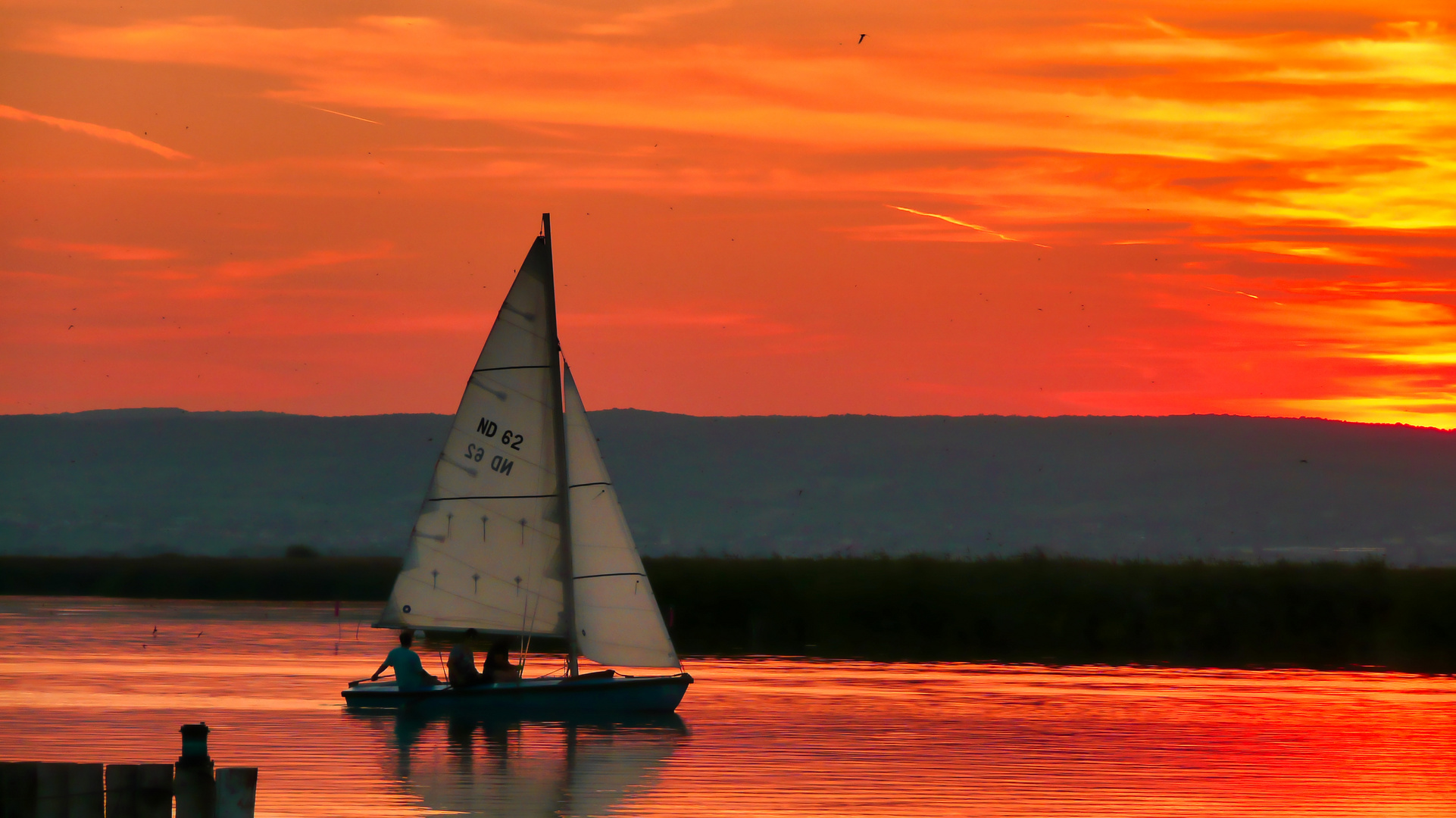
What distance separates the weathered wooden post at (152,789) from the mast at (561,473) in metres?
17.2

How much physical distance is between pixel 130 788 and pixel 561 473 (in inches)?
699

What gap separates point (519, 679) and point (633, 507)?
160m

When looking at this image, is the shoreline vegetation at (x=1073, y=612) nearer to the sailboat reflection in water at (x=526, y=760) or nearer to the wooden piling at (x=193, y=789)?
the sailboat reflection in water at (x=526, y=760)

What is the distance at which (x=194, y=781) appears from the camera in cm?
1530

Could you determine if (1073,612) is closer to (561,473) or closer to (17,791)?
(561,473)

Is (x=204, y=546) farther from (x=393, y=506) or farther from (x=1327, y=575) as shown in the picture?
(x=1327, y=575)

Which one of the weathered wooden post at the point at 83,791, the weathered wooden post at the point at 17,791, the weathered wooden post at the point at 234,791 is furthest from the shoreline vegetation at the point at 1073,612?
the weathered wooden post at the point at 17,791

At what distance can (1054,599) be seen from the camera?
5641 cm

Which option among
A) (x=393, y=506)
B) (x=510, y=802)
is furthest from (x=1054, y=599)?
(x=393, y=506)

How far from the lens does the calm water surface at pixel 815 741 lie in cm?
2223

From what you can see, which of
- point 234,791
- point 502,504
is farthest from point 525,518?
point 234,791

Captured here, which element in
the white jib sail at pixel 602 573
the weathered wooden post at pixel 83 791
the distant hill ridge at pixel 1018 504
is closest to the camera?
the weathered wooden post at pixel 83 791

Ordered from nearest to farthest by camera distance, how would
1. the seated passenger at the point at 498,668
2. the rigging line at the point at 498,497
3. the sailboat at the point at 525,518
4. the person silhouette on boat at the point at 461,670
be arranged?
the person silhouette on boat at the point at 461,670
the seated passenger at the point at 498,668
the sailboat at the point at 525,518
the rigging line at the point at 498,497

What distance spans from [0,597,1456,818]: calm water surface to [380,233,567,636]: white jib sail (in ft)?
8.48
